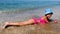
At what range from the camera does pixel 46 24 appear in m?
6.80

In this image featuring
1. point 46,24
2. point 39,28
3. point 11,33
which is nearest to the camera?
point 11,33

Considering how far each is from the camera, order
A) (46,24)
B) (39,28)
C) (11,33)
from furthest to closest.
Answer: (46,24) < (39,28) < (11,33)

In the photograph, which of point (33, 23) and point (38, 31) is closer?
point (38, 31)

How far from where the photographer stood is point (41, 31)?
5914 mm

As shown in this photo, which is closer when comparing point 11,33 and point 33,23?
point 11,33

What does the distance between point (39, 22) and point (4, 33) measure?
165 cm

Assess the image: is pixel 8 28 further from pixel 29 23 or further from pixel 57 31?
pixel 57 31

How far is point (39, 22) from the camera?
7.02 meters

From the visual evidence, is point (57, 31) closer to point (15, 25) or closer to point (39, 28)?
point (39, 28)

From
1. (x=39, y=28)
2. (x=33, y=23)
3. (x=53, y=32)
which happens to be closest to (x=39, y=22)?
(x=33, y=23)

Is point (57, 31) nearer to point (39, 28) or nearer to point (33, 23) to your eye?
point (39, 28)

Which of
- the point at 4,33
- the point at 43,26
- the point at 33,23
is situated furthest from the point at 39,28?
the point at 4,33

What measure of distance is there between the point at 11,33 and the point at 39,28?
3.34 ft

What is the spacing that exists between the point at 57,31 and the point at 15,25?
1689 millimetres
